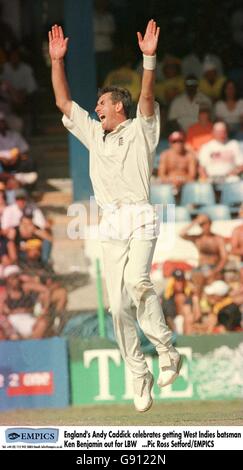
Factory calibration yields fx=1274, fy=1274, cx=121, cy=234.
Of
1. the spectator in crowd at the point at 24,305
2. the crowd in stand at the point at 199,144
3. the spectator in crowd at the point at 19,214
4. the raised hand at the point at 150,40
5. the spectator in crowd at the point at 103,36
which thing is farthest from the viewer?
the spectator in crowd at the point at 103,36

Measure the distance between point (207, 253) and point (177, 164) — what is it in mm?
1028

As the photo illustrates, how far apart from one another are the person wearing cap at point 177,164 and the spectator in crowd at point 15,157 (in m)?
→ 1.36

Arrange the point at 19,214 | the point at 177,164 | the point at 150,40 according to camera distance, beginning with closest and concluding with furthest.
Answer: the point at 150,40, the point at 19,214, the point at 177,164

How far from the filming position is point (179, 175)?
12.5m

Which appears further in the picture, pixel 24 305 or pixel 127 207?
pixel 24 305

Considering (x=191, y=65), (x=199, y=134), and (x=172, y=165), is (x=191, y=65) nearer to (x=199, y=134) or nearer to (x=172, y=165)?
(x=199, y=134)

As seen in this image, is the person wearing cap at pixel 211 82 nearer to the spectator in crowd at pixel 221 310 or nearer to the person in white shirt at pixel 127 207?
the spectator in crowd at pixel 221 310

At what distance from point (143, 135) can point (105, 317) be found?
4.21 m

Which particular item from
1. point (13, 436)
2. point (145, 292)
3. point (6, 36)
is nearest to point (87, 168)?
point (6, 36)

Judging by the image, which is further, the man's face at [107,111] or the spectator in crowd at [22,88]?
the spectator in crowd at [22,88]

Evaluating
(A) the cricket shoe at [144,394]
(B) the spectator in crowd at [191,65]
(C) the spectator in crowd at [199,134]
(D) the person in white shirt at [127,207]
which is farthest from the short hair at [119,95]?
(B) the spectator in crowd at [191,65]

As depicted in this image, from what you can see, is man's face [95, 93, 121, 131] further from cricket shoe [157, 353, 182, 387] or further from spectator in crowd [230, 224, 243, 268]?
spectator in crowd [230, 224, 243, 268]

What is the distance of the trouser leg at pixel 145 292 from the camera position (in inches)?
305

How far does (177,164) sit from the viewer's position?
12.5m
